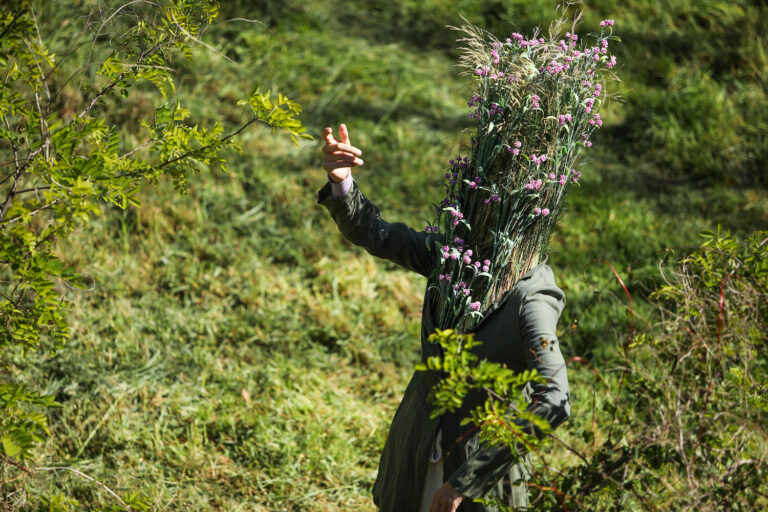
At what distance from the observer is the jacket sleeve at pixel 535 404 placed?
193 cm

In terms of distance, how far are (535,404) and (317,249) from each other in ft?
11.5

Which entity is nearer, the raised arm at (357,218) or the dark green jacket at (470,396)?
the dark green jacket at (470,396)

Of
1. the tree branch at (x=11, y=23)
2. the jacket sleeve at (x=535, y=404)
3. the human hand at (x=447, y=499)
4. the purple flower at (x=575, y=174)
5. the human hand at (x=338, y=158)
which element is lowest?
the human hand at (x=447, y=499)

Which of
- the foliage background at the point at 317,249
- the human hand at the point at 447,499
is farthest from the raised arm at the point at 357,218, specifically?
the human hand at the point at 447,499

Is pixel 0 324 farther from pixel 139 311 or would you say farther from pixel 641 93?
pixel 641 93

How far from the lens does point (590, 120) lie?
2.17 metres

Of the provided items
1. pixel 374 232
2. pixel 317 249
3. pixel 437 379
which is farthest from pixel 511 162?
pixel 317 249

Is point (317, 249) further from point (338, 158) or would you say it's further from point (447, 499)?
point (447, 499)

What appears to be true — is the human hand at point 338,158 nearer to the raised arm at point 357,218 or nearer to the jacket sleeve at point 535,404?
the raised arm at point 357,218

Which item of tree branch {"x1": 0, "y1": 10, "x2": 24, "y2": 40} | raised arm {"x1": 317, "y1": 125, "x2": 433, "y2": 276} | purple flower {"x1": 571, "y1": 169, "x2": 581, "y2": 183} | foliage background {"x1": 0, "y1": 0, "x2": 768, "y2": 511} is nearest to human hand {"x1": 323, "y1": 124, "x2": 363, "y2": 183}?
raised arm {"x1": 317, "y1": 125, "x2": 433, "y2": 276}

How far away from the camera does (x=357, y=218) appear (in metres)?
2.40

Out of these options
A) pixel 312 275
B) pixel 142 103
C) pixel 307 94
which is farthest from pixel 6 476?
pixel 307 94

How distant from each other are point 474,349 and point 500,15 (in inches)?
257

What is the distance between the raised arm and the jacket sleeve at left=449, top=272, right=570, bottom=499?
50 centimetres
